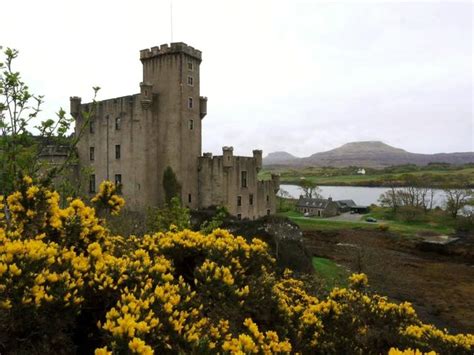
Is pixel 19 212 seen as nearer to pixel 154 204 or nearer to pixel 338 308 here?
pixel 338 308

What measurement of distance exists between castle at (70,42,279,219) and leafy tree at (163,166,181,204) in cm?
48

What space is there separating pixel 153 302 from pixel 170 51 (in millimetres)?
41314

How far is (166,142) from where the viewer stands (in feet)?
141

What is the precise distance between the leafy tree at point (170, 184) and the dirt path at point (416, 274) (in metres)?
20.5

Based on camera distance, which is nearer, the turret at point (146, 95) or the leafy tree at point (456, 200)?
the turret at point (146, 95)

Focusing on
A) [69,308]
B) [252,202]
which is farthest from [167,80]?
[69,308]

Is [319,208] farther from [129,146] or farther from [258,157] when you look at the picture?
[129,146]

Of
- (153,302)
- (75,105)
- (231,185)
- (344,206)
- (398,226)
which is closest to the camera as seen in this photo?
(153,302)

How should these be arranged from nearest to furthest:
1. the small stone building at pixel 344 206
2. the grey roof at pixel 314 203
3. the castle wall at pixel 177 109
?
the castle wall at pixel 177 109 → the grey roof at pixel 314 203 → the small stone building at pixel 344 206

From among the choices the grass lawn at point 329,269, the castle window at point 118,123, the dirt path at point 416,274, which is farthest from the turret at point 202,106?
the dirt path at point 416,274

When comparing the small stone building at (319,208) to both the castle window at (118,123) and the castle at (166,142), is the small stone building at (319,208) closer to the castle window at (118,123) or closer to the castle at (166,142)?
the castle at (166,142)

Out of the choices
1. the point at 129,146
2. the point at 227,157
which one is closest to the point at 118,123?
the point at 129,146

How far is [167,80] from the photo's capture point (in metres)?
42.9

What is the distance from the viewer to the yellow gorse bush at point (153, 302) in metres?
4.49
